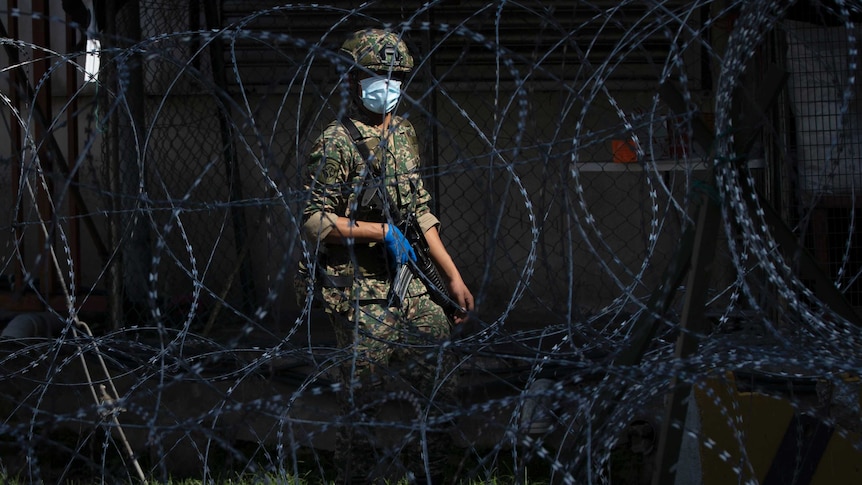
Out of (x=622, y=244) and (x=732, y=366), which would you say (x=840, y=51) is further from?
(x=732, y=366)

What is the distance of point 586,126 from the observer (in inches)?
237

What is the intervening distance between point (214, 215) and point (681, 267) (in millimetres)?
4060

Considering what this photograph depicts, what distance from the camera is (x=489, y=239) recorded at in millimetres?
3783

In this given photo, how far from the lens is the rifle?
3723 mm

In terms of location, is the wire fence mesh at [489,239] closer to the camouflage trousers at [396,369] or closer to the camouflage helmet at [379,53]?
the camouflage trousers at [396,369]

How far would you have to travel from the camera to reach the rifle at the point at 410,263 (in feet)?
12.2

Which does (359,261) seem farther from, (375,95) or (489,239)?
(375,95)

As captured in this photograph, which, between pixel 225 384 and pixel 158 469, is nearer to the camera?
pixel 158 469

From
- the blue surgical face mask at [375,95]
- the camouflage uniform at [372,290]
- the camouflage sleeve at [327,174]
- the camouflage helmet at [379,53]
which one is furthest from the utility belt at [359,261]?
the camouflage helmet at [379,53]

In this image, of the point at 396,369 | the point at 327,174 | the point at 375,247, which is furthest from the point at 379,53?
the point at 396,369

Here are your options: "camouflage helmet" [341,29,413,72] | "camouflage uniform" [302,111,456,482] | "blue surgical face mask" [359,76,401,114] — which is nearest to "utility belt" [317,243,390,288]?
"camouflage uniform" [302,111,456,482]

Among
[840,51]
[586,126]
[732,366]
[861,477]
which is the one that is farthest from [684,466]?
[586,126]

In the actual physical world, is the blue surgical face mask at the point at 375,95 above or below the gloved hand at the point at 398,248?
above

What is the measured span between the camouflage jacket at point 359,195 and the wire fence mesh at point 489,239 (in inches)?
7.1
